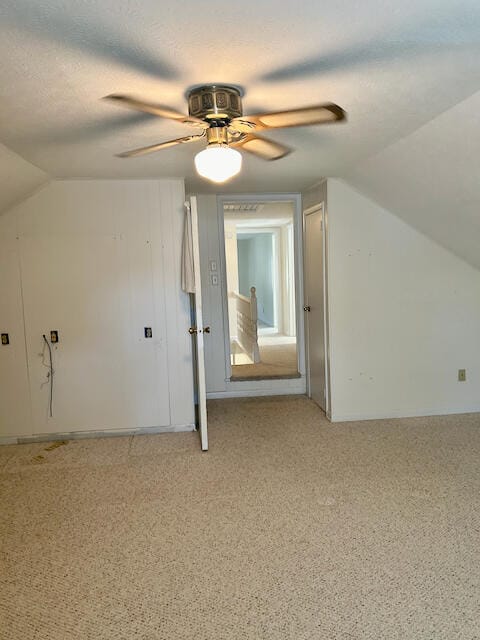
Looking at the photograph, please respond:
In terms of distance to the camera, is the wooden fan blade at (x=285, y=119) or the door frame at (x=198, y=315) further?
the door frame at (x=198, y=315)

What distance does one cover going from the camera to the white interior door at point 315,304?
4262mm

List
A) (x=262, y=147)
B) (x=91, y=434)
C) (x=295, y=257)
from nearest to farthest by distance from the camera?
(x=262, y=147)
(x=91, y=434)
(x=295, y=257)

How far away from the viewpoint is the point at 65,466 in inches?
135

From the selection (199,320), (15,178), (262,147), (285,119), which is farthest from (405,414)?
(15,178)

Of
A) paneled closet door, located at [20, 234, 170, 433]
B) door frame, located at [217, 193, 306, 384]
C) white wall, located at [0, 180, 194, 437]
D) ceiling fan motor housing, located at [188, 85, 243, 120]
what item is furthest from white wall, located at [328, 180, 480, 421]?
ceiling fan motor housing, located at [188, 85, 243, 120]

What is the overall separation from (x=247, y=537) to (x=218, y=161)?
1976 millimetres

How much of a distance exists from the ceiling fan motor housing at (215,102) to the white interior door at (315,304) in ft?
7.76


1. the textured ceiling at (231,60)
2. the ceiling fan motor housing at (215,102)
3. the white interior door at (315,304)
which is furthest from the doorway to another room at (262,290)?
the ceiling fan motor housing at (215,102)

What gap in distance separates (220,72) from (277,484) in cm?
249

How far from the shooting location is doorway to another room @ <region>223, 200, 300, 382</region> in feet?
18.8

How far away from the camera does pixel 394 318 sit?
4.11 m

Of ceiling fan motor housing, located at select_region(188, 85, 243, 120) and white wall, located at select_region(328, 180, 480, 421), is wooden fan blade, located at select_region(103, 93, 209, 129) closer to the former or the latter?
ceiling fan motor housing, located at select_region(188, 85, 243, 120)

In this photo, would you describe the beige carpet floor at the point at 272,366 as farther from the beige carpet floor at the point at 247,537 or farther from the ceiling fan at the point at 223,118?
the ceiling fan at the point at 223,118

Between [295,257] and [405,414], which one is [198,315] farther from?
[405,414]
